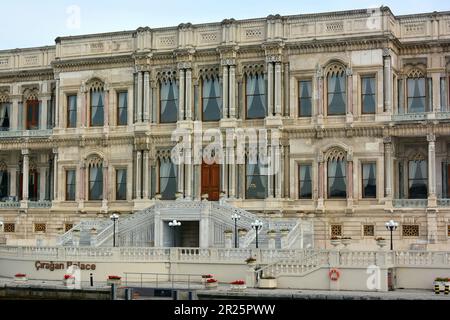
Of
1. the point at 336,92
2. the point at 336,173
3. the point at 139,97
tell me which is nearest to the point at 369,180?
the point at 336,173

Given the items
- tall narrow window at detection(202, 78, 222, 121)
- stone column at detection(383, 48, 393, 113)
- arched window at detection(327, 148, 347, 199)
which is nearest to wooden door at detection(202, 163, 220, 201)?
tall narrow window at detection(202, 78, 222, 121)

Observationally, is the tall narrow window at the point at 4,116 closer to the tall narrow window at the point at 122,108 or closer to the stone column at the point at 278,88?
the tall narrow window at the point at 122,108

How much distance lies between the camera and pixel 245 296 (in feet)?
101

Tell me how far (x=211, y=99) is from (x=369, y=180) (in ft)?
36.9

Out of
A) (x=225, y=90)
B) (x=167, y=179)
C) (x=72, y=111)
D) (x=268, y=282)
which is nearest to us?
(x=268, y=282)

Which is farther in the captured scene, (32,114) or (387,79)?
(32,114)

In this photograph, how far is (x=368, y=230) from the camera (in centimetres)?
4509

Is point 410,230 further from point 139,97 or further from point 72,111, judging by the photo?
point 72,111

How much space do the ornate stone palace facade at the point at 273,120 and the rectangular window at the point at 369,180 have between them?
2.4 inches

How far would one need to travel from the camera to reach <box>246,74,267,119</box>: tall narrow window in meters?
48.6

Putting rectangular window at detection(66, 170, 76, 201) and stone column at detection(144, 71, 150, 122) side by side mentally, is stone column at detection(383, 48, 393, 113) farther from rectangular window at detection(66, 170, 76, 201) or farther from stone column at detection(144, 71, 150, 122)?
rectangular window at detection(66, 170, 76, 201)

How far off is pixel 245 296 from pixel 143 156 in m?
21.9

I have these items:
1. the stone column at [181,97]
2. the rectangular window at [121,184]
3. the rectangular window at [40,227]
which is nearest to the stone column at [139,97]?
the stone column at [181,97]

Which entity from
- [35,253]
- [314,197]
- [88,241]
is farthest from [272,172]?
[35,253]
